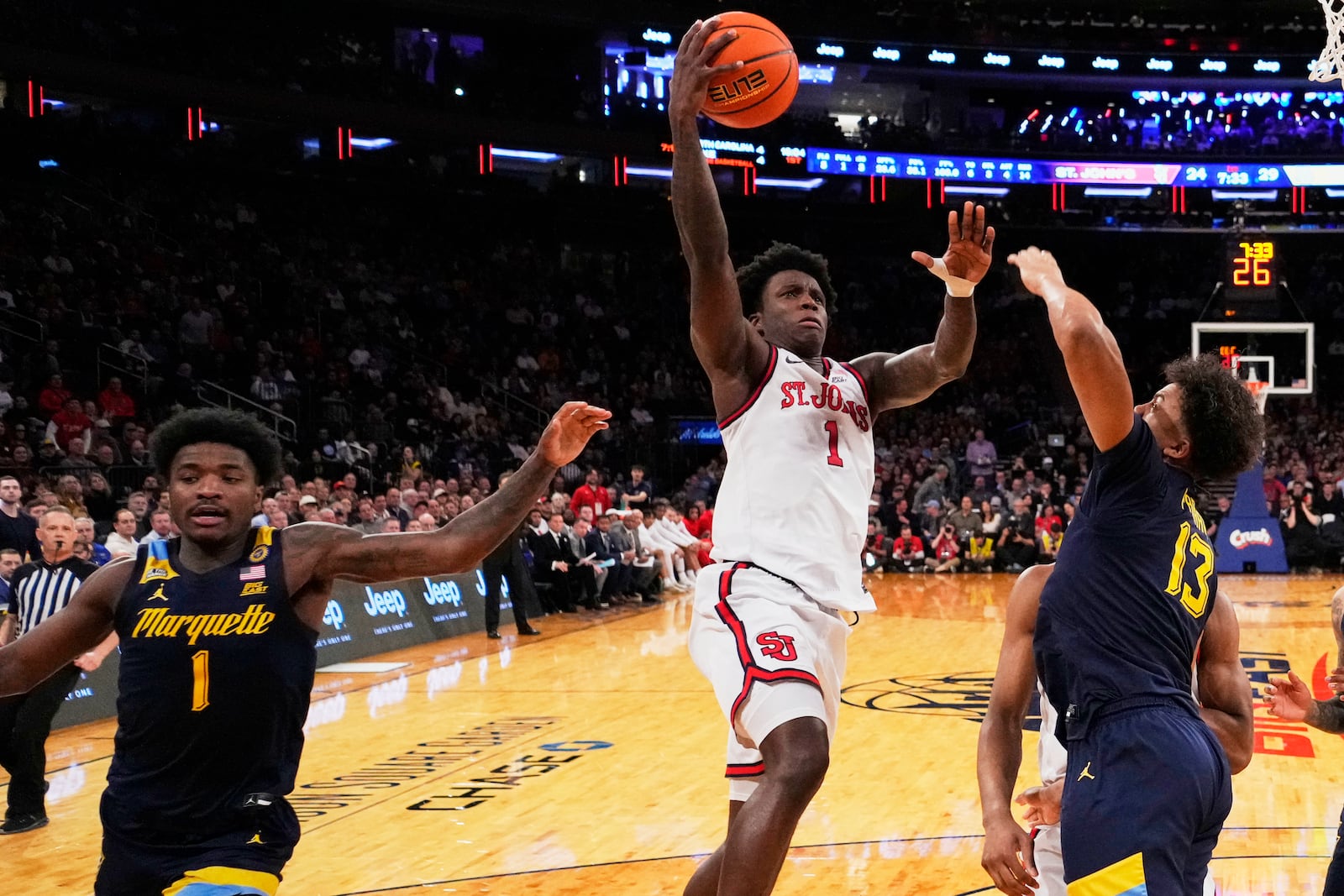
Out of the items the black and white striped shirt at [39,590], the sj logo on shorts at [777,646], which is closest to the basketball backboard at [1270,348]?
the black and white striped shirt at [39,590]

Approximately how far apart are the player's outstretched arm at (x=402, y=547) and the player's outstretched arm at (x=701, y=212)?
888 millimetres

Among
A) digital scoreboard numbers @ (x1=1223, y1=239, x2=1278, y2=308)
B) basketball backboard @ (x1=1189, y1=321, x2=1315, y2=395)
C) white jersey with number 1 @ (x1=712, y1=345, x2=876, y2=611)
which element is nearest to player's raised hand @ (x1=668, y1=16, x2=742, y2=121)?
white jersey with number 1 @ (x1=712, y1=345, x2=876, y2=611)

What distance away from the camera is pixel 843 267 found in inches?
1344

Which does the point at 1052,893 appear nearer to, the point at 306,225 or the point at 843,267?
the point at 306,225

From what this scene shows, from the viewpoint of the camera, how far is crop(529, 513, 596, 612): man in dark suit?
17.1 metres

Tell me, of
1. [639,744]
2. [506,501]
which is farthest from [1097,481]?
[639,744]

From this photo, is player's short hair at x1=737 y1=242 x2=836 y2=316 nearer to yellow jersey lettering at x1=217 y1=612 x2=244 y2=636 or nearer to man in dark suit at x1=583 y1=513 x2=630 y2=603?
yellow jersey lettering at x1=217 y1=612 x2=244 y2=636

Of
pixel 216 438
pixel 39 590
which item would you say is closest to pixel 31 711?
pixel 39 590

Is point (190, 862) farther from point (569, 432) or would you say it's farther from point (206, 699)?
point (569, 432)

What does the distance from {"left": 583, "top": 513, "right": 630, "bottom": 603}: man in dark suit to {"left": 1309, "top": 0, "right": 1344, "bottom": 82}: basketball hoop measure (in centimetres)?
1234

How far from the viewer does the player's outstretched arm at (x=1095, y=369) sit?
9.52 feet

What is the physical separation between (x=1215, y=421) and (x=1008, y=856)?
108 cm

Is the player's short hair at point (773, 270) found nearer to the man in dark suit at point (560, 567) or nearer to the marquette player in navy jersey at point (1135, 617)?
the marquette player in navy jersey at point (1135, 617)

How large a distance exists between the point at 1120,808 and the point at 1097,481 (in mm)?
700
